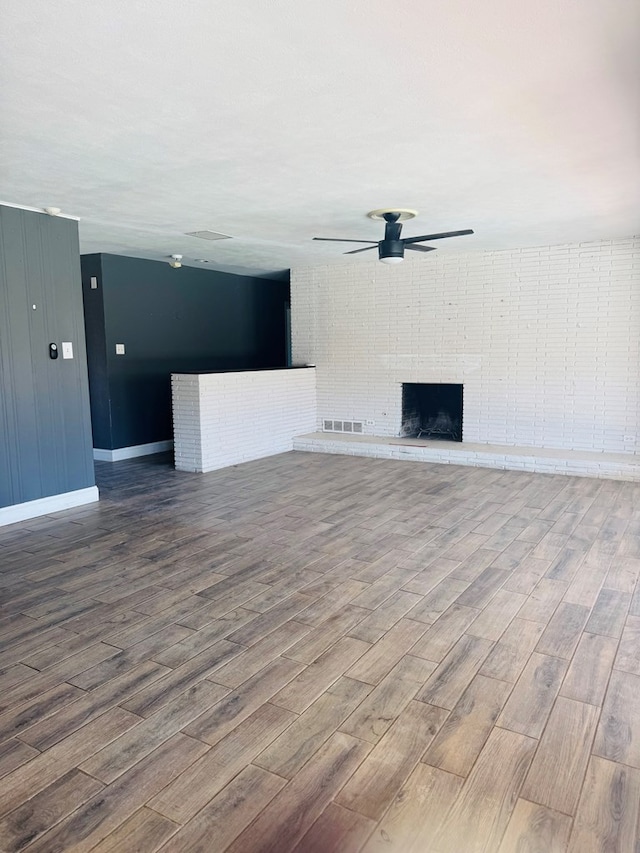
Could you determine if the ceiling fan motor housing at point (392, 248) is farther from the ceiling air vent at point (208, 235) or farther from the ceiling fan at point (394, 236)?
the ceiling air vent at point (208, 235)

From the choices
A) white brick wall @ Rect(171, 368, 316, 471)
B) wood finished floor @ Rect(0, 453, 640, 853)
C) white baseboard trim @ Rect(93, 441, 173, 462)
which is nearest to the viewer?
wood finished floor @ Rect(0, 453, 640, 853)

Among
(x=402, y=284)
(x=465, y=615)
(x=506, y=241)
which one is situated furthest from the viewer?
(x=402, y=284)

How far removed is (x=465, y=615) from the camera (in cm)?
299

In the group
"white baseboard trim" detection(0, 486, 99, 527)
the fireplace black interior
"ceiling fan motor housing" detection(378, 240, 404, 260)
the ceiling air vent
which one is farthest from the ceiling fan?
"white baseboard trim" detection(0, 486, 99, 527)

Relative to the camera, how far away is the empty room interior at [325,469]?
1873 mm

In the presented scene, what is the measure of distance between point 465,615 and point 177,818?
1753mm

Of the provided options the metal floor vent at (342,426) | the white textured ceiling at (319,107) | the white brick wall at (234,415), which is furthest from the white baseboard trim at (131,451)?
the white textured ceiling at (319,107)

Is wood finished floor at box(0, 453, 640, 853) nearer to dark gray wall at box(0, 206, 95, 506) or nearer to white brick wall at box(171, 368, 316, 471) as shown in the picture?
dark gray wall at box(0, 206, 95, 506)

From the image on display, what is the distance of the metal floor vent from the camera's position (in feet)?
26.7

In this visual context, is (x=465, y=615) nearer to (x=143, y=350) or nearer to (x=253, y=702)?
(x=253, y=702)

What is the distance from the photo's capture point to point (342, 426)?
27.1 feet

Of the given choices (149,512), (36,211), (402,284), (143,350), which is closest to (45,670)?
(149,512)

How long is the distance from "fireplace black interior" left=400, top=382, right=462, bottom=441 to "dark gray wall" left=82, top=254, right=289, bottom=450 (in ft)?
9.52

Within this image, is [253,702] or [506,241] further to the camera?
[506,241]
